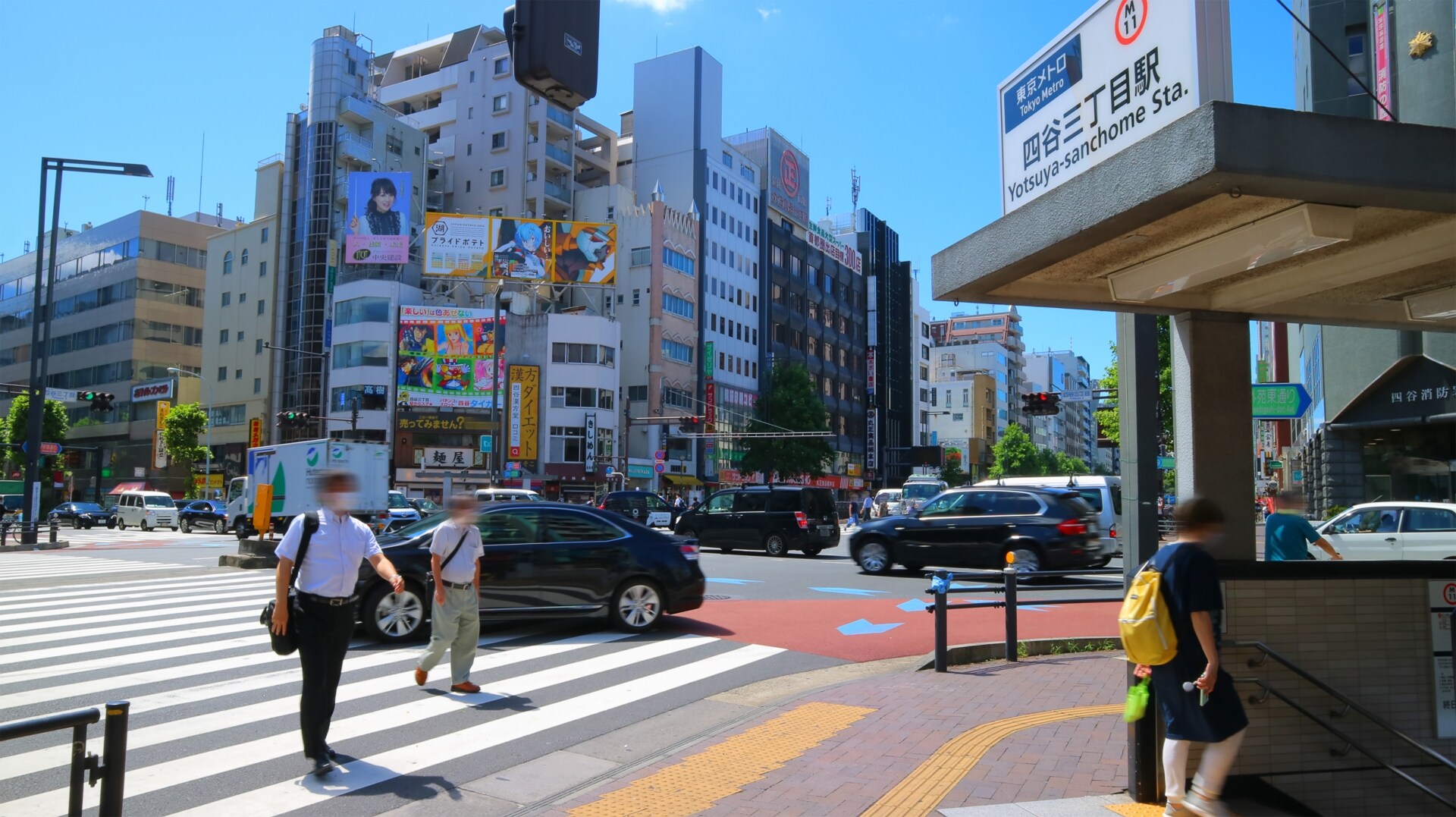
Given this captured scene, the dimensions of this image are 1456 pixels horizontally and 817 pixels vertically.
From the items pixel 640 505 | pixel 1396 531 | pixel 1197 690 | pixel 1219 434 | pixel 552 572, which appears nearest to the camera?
pixel 1197 690

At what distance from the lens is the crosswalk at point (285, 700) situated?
566cm

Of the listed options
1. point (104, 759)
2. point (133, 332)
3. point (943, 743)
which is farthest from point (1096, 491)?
point (133, 332)

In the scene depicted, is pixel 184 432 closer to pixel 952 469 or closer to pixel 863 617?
pixel 863 617

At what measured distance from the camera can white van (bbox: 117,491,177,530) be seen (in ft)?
148

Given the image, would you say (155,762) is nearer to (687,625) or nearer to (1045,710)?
(1045,710)

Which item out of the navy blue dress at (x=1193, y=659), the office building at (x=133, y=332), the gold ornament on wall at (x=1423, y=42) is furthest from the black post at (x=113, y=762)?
the office building at (x=133, y=332)

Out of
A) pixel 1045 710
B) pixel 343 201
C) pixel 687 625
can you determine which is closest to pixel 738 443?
pixel 343 201

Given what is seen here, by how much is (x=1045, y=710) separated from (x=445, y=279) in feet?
207

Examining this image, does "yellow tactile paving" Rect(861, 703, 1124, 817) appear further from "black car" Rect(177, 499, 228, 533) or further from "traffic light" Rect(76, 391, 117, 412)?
"black car" Rect(177, 499, 228, 533)

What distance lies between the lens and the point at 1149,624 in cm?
459

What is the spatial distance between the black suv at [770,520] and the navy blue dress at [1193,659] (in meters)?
20.7

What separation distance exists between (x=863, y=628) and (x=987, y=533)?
678 centimetres

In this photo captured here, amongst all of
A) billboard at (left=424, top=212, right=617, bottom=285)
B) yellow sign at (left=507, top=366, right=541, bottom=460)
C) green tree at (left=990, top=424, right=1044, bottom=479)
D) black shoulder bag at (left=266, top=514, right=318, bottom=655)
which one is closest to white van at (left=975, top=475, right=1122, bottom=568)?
black shoulder bag at (left=266, top=514, right=318, bottom=655)

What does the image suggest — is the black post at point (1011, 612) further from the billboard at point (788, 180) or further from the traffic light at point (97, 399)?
the billboard at point (788, 180)
